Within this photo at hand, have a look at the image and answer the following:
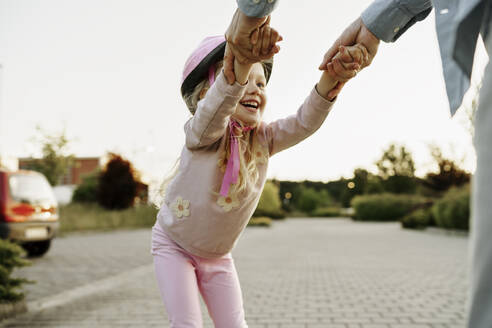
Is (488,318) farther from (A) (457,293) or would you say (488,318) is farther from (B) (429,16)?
(A) (457,293)

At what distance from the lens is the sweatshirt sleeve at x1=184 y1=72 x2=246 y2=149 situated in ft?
5.76

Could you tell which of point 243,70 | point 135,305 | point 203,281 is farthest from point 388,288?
point 243,70

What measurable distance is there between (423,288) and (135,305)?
3.60m

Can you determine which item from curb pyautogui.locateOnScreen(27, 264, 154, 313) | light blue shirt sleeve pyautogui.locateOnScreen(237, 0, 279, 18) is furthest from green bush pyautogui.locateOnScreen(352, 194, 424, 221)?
light blue shirt sleeve pyautogui.locateOnScreen(237, 0, 279, 18)

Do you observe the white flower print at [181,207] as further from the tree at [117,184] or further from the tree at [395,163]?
the tree at [395,163]

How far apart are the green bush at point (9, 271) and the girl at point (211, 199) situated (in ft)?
10.6

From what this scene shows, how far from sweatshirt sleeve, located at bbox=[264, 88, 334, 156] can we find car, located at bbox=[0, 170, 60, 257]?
7.37 m

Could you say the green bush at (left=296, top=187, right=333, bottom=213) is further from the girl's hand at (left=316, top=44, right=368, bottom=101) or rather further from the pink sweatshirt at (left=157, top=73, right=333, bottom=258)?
the girl's hand at (left=316, top=44, right=368, bottom=101)

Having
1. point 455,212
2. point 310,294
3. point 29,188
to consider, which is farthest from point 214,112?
point 455,212

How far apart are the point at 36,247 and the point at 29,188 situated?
137cm

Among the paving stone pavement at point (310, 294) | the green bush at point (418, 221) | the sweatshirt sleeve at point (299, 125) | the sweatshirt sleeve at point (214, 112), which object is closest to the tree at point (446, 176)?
the green bush at point (418, 221)

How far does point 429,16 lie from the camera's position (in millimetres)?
2055

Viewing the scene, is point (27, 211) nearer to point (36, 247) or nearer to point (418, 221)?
point (36, 247)

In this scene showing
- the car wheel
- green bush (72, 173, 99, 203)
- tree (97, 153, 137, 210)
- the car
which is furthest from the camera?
green bush (72, 173, 99, 203)
